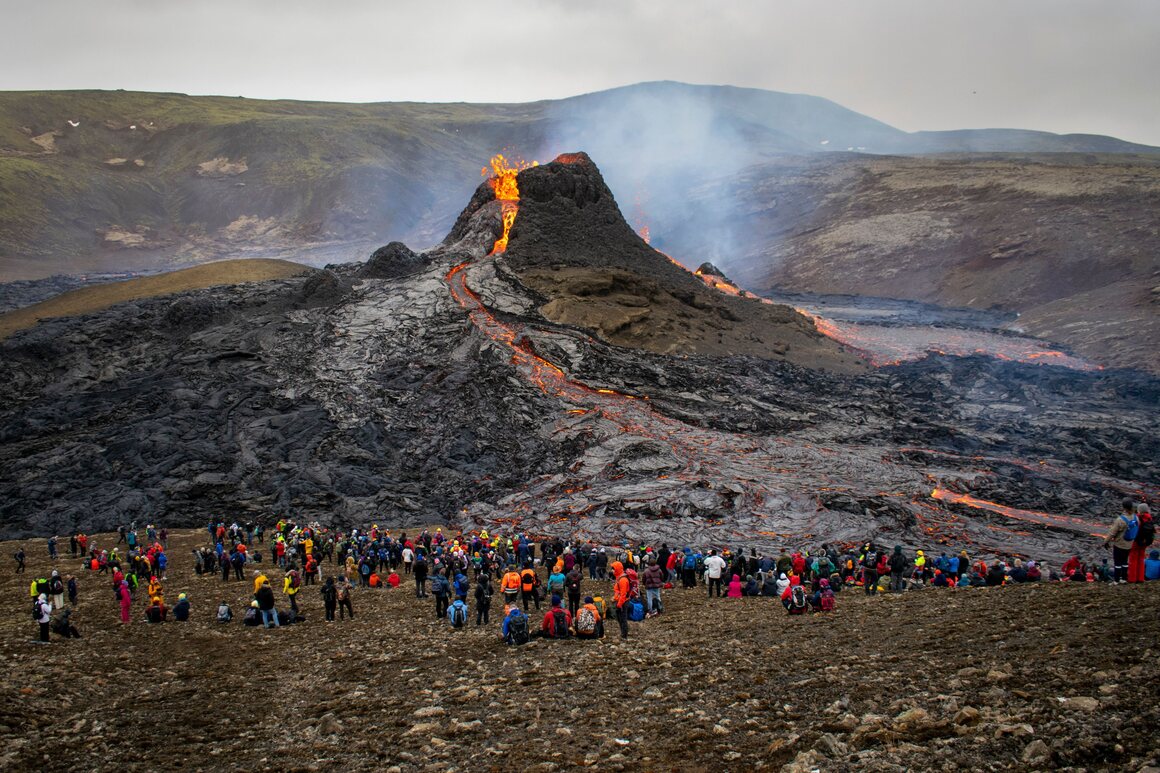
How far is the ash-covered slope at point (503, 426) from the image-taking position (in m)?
39.8

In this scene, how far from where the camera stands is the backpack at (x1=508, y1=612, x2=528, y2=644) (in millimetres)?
18031

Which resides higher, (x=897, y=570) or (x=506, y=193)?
(x=506, y=193)

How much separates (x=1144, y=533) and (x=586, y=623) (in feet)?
34.2

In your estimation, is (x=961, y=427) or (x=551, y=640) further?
(x=961, y=427)

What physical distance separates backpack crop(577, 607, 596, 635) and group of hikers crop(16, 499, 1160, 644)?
0.02 m

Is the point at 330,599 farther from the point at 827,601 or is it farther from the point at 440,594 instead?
the point at 827,601

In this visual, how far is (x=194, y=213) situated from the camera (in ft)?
487

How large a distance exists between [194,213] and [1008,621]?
15539 cm

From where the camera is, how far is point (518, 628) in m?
18.0

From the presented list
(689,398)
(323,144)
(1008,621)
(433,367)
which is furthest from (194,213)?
(1008,621)

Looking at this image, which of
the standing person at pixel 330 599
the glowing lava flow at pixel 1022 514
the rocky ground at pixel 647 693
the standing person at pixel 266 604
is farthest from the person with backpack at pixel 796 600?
the glowing lava flow at pixel 1022 514

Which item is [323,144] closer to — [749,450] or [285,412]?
[285,412]

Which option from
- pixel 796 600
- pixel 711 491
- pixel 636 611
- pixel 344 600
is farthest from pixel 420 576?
pixel 711 491

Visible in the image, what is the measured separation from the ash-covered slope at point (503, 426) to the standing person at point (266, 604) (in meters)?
17.0
